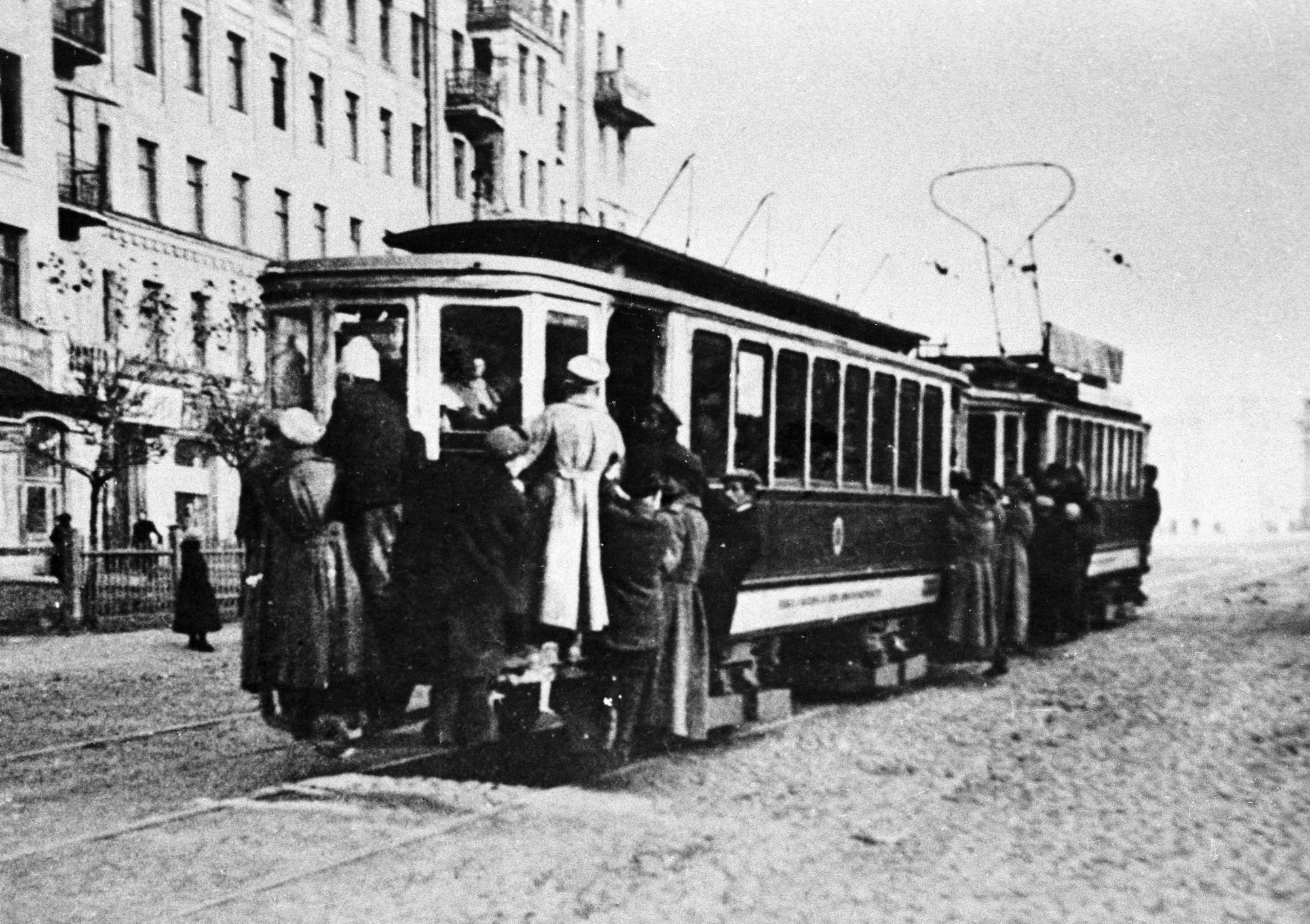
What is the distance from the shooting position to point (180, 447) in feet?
91.6

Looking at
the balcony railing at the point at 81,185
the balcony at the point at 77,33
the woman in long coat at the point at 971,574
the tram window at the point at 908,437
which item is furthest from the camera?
the balcony railing at the point at 81,185

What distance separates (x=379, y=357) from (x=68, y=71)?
20186mm

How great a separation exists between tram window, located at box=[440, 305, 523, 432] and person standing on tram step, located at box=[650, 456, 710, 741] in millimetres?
940

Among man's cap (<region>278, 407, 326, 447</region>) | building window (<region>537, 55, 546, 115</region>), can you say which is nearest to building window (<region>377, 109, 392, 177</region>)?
building window (<region>537, 55, 546, 115</region>)

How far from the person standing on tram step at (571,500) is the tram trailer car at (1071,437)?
294 inches

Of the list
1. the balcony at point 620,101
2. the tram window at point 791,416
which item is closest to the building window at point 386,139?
the balcony at point 620,101

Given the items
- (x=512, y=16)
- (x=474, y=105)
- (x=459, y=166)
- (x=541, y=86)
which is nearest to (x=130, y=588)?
(x=474, y=105)

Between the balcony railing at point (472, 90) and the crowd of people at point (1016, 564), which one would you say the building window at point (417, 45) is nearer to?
the balcony railing at point (472, 90)

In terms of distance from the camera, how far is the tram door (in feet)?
30.0

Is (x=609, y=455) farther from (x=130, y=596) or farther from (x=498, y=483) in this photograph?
(x=130, y=596)

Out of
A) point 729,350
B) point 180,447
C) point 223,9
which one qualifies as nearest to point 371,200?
point 223,9

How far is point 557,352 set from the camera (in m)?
8.68

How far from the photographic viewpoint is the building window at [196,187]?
93.7ft

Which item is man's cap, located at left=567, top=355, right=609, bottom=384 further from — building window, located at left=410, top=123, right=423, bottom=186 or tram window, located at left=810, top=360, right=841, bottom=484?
building window, located at left=410, top=123, right=423, bottom=186
